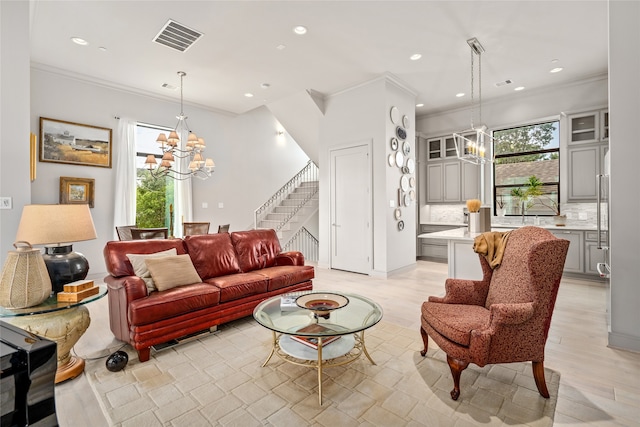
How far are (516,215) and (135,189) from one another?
24.0 ft

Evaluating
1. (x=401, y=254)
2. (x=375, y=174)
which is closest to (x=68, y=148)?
(x=375, y=174)

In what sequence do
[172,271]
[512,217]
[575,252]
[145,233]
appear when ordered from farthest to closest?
[512,217], [575,252], [145,233], [172,271]

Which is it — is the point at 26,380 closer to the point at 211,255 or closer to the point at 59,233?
the point at 59,233

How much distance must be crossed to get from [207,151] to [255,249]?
3.81 metres

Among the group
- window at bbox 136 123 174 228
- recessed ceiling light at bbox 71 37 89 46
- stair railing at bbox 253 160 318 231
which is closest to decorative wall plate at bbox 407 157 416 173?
stair railing at bbox 253 160 318 231

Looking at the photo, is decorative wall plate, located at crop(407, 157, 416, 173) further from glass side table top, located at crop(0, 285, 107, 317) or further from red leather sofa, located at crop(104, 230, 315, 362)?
glass side table top, located at crop(0, 285, 107, 317)

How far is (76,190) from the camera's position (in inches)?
205

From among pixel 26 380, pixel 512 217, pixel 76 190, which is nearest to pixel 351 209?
pixel 512 217

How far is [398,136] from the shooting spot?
18.6 ft

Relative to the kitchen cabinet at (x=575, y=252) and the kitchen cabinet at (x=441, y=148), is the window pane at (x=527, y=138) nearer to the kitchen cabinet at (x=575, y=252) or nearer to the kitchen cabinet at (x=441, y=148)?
the kitchen cabinet at (x=441, y=148)

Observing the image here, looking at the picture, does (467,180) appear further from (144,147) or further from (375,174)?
(144,147)

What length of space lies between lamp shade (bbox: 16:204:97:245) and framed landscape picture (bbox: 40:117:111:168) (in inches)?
143

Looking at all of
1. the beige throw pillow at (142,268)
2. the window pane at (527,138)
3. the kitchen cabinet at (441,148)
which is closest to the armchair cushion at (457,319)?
the beige throw pillow at (142,268)

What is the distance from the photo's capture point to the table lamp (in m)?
A: 2.19
